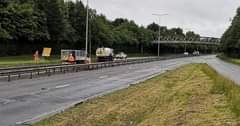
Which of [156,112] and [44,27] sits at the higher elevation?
[44,27]

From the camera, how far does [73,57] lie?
61375mm

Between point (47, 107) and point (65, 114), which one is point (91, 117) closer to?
point (65, 114)

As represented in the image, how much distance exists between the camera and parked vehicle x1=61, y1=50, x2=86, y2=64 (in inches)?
2402

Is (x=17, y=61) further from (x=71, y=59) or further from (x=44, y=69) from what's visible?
(x=44, y=69)

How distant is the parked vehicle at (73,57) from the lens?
61019 mm

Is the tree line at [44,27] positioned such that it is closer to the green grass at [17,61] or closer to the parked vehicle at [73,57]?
the green grass at [17,61]

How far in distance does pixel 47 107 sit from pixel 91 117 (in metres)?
3.93

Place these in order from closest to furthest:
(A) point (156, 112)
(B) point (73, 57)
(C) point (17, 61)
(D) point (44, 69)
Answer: (A) point (156, 112) < (D) point (44, 69) < (B) point (73, 57) < (C) point (17, 61)

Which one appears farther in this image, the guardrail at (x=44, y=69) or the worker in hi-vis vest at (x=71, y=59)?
the worker in hi-vis vest at (x=71, y=59)

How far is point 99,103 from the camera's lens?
831 inches

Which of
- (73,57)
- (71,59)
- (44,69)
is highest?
(73,57)

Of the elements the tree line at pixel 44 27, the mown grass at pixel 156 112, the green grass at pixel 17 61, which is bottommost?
the green grass at pixel 17 61

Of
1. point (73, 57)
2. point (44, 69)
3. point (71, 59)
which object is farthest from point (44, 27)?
point (44, 69)

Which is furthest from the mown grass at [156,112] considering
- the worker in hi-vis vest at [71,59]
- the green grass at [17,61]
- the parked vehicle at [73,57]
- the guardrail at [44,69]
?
the parked vehicle at [73,57]
